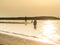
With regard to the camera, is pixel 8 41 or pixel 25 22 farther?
pixel 25 22

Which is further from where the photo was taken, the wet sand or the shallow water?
the shallow water

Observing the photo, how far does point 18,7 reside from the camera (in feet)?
4.54

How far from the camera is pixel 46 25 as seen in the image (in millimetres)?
1137

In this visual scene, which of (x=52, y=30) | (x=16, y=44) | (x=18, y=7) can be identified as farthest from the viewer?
(x=18, y=7)

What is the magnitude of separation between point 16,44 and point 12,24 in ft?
1.54

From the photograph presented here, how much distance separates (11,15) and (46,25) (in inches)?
18.0

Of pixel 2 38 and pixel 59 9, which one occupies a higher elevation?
pixel 59 9

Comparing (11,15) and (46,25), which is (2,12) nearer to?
(11,15)

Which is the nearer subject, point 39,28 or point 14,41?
point 14,41

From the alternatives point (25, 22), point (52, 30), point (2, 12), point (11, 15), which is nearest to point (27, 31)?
point (25, 22)

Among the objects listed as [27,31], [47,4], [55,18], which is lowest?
[27,31]

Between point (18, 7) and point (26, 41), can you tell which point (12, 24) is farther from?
point (26, 41)

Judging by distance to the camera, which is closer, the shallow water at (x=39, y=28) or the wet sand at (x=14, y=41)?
the wet sand at (x=14, y=41)

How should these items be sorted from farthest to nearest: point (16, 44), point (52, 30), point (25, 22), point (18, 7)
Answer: point (18, 7) < point (25, 22) < point (52, 30) < point (16, 44)
